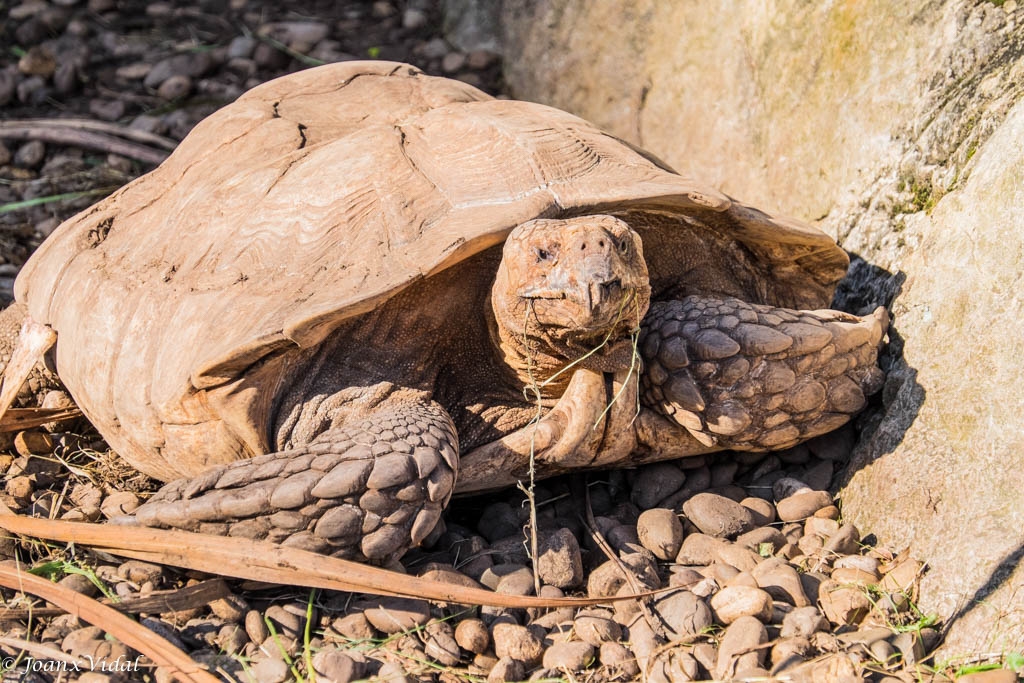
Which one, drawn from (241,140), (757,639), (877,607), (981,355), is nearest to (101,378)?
(241,140)

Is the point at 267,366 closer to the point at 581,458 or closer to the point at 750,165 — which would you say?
the point at 581,458

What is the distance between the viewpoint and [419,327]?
293 cm

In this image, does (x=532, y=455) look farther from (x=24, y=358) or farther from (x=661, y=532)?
(x=24, y=358)

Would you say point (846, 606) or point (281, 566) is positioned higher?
point (846, 606)

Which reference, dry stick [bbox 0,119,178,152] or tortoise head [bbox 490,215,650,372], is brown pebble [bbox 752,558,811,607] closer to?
tortoise head [bbox 490,215,650,372]

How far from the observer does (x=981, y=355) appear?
2715mm

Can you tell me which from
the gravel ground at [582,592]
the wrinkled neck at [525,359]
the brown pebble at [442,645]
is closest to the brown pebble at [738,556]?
the gravel ground at [582,592]

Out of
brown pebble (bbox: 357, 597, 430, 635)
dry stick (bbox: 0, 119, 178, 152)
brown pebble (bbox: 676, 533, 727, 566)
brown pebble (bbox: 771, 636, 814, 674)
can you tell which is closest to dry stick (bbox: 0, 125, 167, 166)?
dry stick (bbox: 0, 119, 178, 152)

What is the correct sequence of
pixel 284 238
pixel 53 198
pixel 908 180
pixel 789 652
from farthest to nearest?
pixel 53 198 → pixel 908 180 → pixel 284 238 → pixel 789 652

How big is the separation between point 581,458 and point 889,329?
43.0 inches

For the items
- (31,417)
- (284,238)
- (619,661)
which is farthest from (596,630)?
(31,417)

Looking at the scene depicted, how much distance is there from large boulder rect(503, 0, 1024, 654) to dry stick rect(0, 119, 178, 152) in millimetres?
2293

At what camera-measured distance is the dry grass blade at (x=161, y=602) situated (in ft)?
8.25

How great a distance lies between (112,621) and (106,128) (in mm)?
3586
